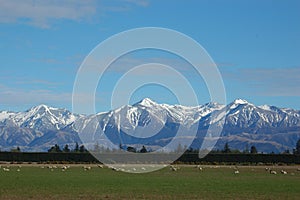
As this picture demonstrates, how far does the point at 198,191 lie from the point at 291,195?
18.2 feet

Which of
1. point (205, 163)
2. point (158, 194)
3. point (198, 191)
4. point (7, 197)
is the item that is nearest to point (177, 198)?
point (158, 194)

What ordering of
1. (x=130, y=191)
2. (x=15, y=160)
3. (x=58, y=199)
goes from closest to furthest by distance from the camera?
(x=58, y=199) → (x=130, y=191) → (x=15, y=160)

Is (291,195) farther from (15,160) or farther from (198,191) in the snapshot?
(15,160)

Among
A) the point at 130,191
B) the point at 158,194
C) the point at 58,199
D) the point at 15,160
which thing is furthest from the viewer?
the point at 15,160

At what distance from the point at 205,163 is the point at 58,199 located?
79878 millimetres

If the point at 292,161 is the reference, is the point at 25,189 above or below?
below

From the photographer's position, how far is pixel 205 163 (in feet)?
365

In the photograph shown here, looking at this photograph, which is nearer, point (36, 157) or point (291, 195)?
point (291, 195)

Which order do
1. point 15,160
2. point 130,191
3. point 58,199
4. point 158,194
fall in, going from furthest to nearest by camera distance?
point 15,160 < point 130,191 < point 158,194 < point 58,199

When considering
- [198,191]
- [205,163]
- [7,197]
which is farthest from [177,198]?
[205,163]

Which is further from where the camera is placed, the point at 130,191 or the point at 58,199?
the point at 130,191

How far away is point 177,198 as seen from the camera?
33750 mm

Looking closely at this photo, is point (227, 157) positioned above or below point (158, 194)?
above

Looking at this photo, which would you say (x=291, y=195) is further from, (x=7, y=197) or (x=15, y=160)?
(x=15, y=160)
